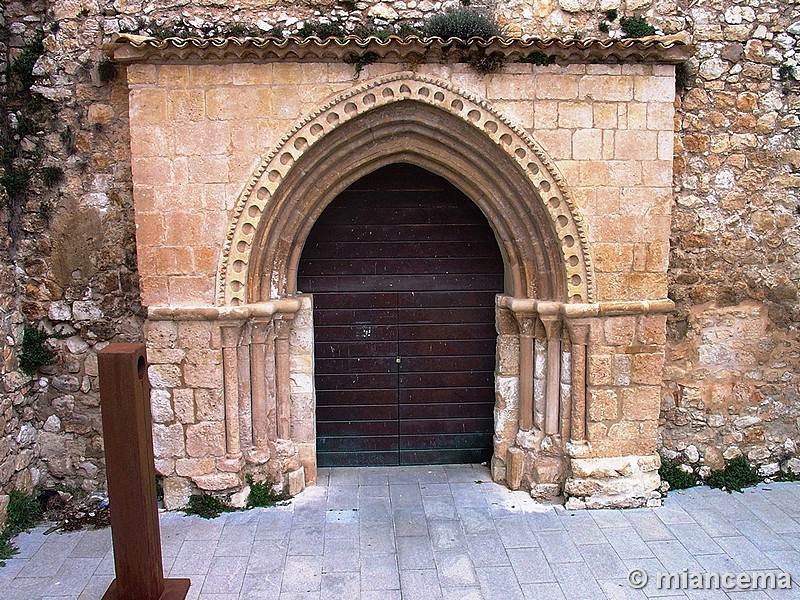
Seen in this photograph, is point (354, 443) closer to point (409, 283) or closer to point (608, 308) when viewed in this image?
point (409, 283)

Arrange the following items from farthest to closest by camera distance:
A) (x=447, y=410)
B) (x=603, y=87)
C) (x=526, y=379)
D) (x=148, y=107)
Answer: (x=447, y=410)
(x=526, y=379)
(x=603, y=87)
(x=148, y=107)

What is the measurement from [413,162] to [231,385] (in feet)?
7.10

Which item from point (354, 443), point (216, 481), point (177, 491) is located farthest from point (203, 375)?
point (354, 443)

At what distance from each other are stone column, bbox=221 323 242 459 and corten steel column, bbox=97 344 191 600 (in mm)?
1249

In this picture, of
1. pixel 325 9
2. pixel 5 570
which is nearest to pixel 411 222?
pixel 325 9

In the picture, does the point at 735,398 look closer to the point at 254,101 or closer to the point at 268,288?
the point at 268,288

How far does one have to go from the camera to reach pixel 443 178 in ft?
15.8

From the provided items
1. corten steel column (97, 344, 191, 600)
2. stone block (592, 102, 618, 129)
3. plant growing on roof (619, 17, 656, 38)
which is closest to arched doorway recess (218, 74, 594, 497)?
stone block (592, 102, 618, 129)

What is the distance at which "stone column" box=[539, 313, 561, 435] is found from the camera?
14.9 ft

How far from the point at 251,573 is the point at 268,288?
1966mm

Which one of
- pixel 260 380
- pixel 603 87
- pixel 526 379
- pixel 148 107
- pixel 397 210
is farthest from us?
pixel 397 210

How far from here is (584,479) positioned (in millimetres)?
4430

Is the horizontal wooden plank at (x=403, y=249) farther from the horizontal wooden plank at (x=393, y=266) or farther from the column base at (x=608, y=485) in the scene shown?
the column base at (x=608, y=485)

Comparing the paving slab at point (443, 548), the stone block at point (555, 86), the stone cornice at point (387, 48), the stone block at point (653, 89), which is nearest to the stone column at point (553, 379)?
the paving slab at point (443, 548)
